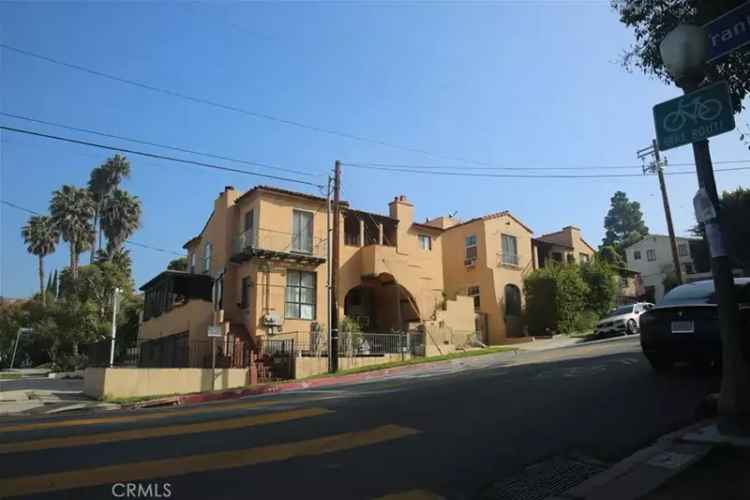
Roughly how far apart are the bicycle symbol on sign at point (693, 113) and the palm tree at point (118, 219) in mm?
52604

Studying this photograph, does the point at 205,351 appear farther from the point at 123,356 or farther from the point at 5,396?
the point at 123,356

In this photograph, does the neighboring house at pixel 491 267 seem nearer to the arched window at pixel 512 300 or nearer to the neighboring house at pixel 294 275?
the arched window at pixel 512 300

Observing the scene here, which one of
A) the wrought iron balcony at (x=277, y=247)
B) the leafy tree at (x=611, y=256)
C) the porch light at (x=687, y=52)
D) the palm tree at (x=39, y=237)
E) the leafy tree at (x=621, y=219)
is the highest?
the leafy tree at (x=621, y=219)

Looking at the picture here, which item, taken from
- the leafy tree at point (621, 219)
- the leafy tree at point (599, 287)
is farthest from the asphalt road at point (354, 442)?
the leafy tree at point (621, 219)

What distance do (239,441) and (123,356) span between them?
89.8 feet

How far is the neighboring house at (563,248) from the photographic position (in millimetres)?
38925

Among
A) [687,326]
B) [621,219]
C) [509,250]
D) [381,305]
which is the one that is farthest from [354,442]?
[621,219]

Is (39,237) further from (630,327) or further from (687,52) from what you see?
(687,52)

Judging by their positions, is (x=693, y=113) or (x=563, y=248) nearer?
(x=693, y=113)

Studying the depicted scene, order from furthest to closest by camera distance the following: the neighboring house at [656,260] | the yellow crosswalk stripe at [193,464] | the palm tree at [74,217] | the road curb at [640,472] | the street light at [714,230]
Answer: the neighboring house at [656,260] → the palm tree at [74,217] → the street light at [714,230] → the yellow crosswalk stripe at [193,464] → the road curb at [640,472]

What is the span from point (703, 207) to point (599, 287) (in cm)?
2949

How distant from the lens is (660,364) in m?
9.38

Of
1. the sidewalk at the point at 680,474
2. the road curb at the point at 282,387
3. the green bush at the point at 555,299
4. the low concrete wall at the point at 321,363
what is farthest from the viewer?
the green bush at the point at 555,299

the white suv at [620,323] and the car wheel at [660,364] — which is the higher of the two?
the white suv at [620,323]
